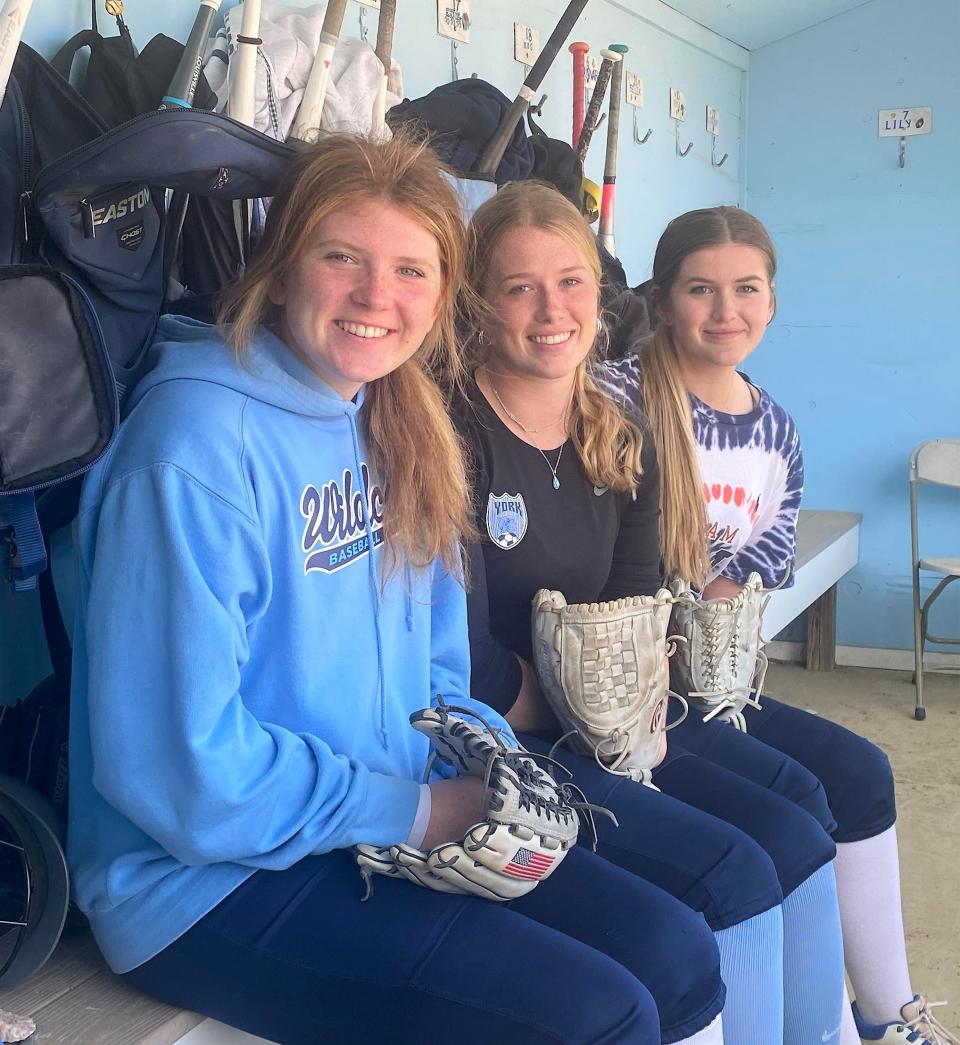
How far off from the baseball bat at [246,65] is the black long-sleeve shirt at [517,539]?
20.3 inches

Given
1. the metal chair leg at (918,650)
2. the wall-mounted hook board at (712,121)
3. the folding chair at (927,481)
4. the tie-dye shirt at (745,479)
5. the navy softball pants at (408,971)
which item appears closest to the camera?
the navy softball pants at (408,971)

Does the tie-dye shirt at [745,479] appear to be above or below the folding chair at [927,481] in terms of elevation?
above

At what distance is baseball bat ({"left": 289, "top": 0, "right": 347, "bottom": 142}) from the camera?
166 centimetres

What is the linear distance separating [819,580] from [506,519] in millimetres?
1953

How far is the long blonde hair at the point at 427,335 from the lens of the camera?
3.94 ft

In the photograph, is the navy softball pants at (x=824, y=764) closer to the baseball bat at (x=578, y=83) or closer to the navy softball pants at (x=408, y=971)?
the navy softball pants at (x=408, y=971)

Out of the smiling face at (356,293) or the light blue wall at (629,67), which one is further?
the light blue wall at (629,67)

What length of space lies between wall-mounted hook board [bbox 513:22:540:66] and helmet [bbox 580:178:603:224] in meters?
0.41

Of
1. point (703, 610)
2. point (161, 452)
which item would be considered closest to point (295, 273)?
point (161, 452)

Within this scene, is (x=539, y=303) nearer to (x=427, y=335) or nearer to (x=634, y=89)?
(x=427, y=335)

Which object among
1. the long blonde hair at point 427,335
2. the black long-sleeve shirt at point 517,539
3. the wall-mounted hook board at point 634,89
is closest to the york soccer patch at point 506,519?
the black long-sleeve shirt at point 517,539

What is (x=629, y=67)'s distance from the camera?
3.04m

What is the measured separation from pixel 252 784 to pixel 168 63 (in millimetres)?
1068

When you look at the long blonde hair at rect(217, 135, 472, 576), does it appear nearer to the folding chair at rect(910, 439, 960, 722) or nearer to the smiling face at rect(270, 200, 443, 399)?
the smiling face at rect(270, 200, 443, 399)
